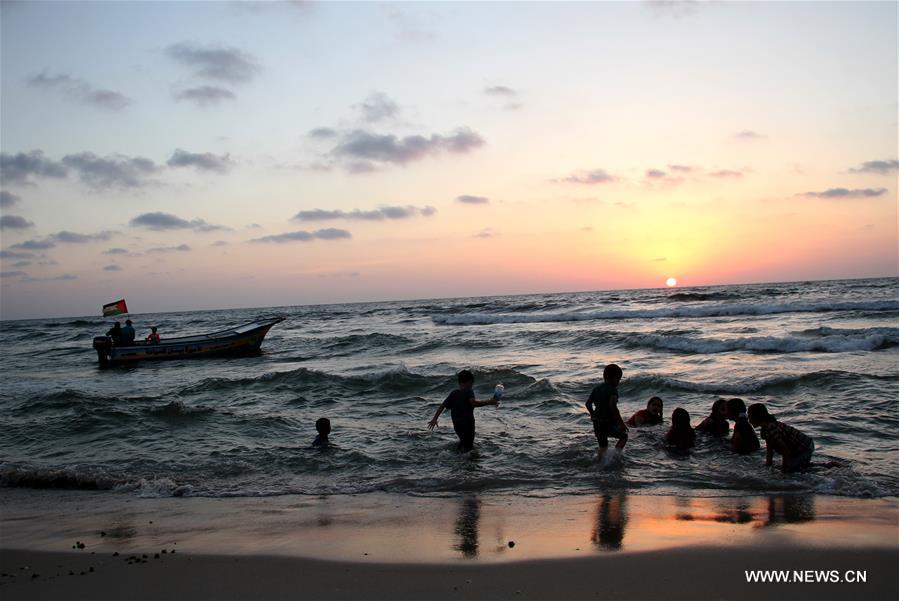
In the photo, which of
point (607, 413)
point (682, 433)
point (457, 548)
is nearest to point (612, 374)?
point (607, 413)

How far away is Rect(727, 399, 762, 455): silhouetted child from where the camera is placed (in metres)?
9.18

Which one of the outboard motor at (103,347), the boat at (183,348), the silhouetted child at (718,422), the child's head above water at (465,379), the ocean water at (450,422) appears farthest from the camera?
the boat at (183,348)

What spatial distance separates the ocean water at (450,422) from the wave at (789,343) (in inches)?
3.1

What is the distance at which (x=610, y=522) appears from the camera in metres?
6.20

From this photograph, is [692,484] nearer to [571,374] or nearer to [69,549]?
[69,549]

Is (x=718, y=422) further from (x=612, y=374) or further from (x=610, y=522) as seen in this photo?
(x=610, y=522)

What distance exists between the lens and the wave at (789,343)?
20.6 meters

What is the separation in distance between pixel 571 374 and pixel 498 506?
11645 mm

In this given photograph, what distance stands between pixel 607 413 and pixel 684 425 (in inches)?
60.9

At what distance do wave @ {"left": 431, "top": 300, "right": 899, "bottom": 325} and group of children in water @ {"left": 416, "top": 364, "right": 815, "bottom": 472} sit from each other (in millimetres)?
30680

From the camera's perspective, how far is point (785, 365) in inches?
695

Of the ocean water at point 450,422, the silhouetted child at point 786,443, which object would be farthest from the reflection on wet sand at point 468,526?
the silhouetted child at point 786,443

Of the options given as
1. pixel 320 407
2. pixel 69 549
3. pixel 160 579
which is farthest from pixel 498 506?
pixel 320 407

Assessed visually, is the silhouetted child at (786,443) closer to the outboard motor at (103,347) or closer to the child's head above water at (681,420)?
the child's head above water at (681,420)
